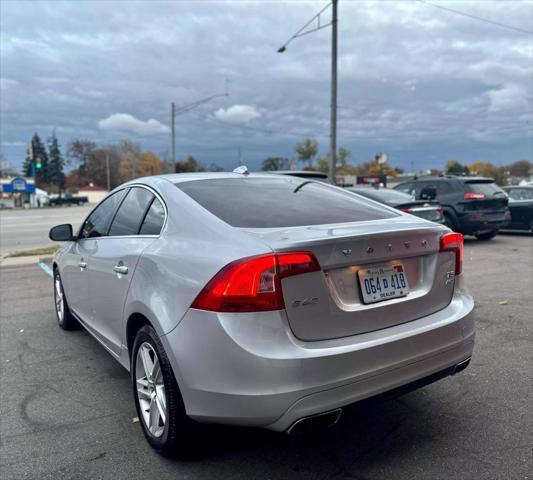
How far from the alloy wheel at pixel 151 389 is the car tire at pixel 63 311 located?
2.43 m

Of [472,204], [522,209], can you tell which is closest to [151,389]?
[472,204]

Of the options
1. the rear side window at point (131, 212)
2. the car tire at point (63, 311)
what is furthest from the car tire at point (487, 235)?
the rear side window at point (131, 212)

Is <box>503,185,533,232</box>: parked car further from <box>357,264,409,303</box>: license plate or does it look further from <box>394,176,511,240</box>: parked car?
<box>357,264,409,303</box>: license plate

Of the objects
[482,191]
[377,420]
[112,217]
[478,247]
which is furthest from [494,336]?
[482,191]

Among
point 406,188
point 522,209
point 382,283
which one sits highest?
point 406,188

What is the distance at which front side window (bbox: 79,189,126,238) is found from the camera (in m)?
4.11

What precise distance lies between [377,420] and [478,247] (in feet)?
32.4

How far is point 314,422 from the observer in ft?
7.84

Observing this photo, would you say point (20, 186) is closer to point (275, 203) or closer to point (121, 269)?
point (121, 269)

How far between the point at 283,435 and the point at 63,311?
3.25m

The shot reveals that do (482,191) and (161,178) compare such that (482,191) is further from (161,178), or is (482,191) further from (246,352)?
(246,352)

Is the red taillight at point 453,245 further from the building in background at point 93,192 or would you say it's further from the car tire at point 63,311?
the building in background at point 93,192

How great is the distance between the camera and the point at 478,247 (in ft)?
39.5

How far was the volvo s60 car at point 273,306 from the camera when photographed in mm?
2354
